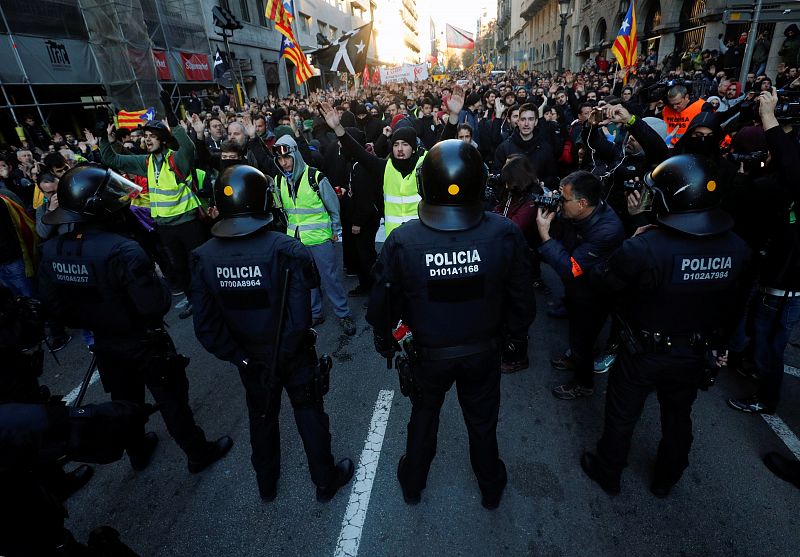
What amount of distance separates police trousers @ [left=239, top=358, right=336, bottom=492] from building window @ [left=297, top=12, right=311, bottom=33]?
3772 centimetres

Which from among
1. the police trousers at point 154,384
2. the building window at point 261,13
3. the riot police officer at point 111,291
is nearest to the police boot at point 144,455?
the police trousers at point 154,384

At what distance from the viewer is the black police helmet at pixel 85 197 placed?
247 centimetres

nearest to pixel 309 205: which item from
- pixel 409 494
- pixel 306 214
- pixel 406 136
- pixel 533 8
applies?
pixel 306 214

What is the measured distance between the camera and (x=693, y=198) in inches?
80.3

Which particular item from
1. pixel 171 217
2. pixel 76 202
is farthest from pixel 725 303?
pixel 171 217

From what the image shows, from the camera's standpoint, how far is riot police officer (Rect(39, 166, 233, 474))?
2.48 meters

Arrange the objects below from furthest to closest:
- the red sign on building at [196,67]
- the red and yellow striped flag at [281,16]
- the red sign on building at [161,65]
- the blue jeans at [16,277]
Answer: the red sign on building at [196,67] → the red sign on building at [161,65] → the red and yellow striped flag at [281,16] → the blue jeans at [16,277]


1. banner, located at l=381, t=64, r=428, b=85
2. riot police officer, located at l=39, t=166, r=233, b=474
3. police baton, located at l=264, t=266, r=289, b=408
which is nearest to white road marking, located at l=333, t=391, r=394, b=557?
police baton, located at l=264, t=266, r=289, b=408

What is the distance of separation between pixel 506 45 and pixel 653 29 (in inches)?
2825

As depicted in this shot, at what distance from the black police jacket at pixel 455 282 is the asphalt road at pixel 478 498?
120 cm

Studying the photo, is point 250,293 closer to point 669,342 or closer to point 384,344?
point 384,344

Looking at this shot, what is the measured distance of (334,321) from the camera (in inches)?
199

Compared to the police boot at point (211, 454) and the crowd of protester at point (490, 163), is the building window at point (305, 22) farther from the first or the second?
the police boot at point (211, 454)

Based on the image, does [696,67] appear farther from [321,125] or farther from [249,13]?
[249,13]
